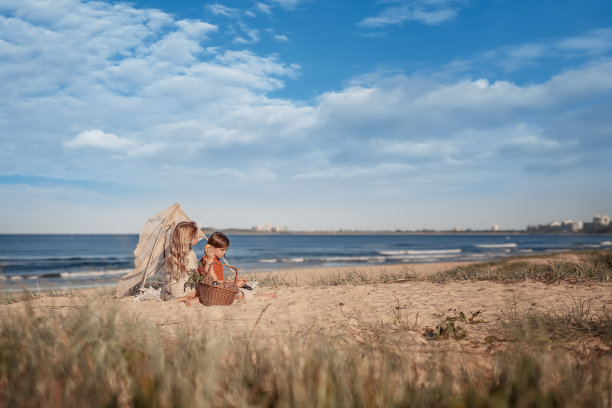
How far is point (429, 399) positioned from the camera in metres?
2.64

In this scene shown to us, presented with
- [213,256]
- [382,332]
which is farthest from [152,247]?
[382,332]

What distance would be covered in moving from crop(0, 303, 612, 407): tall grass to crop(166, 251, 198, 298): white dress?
3.95m

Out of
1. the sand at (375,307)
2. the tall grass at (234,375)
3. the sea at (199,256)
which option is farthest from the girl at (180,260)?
the tall grass at (234,375)

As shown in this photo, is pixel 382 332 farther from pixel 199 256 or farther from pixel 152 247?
pixel 199 256

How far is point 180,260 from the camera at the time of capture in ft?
24.9

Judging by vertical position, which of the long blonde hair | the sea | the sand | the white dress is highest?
the long blonde hair

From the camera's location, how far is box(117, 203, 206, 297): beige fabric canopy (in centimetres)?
789

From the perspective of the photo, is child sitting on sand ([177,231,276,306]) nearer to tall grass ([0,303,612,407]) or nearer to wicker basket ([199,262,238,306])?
wicker basket ([199,262,238,306])

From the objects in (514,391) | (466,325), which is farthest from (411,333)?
(514,391)

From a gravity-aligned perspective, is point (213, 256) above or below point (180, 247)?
below

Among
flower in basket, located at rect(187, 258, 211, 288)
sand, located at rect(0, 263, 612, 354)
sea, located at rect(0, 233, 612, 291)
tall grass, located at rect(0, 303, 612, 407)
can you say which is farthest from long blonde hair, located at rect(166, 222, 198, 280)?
tall grass, located at rect(0, 303, 612, 407)

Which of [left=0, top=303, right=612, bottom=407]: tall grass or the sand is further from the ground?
[left=0, top=303, right=612, bottom=407]: tall grass

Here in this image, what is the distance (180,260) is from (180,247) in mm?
276

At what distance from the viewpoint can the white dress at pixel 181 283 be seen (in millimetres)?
7676
